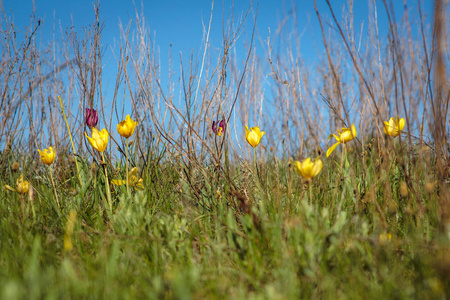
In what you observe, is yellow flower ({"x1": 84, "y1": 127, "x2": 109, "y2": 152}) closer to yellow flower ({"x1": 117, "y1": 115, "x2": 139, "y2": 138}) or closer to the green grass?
yellow flower ({"x1": 117, "y1": 115, "x2": 139, "y2": 138})

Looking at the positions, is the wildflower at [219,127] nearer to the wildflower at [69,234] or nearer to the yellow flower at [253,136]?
the yellow flower at [253,136]

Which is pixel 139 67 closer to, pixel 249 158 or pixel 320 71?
pixel 249 158

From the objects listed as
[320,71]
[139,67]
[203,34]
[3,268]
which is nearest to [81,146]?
[139,67]

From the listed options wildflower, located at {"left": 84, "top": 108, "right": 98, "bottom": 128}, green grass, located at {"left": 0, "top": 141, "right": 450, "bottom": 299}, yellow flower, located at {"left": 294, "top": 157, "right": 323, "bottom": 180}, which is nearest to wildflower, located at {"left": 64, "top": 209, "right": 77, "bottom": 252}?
green grass, located at {"left": 0, "top": 141, "right": 450, "bottom": 299}

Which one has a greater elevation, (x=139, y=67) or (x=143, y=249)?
(x=139, y=67)

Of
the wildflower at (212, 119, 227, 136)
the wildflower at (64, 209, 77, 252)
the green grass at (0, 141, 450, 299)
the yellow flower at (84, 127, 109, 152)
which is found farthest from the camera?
the wildflower at (212, 119, 227, 136)

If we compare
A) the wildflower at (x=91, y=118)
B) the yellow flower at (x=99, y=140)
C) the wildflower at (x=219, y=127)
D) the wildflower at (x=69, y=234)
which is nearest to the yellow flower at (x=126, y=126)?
the yellow flower at (x=99, y=140)

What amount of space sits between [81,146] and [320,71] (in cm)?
296

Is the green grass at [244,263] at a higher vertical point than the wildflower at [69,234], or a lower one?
lower

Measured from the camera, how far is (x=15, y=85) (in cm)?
251

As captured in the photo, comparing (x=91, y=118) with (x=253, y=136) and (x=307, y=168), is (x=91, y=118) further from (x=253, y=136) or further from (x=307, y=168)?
(x=307, y=168)

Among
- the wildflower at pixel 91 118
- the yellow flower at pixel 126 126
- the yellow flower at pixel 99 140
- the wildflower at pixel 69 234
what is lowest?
the wildflower at pixel 69 234

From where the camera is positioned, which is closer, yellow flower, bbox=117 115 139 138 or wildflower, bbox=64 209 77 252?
wildflower, bbox=64 209 77 252

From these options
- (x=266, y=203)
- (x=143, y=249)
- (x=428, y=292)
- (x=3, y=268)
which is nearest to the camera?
(x=428, y=292)
